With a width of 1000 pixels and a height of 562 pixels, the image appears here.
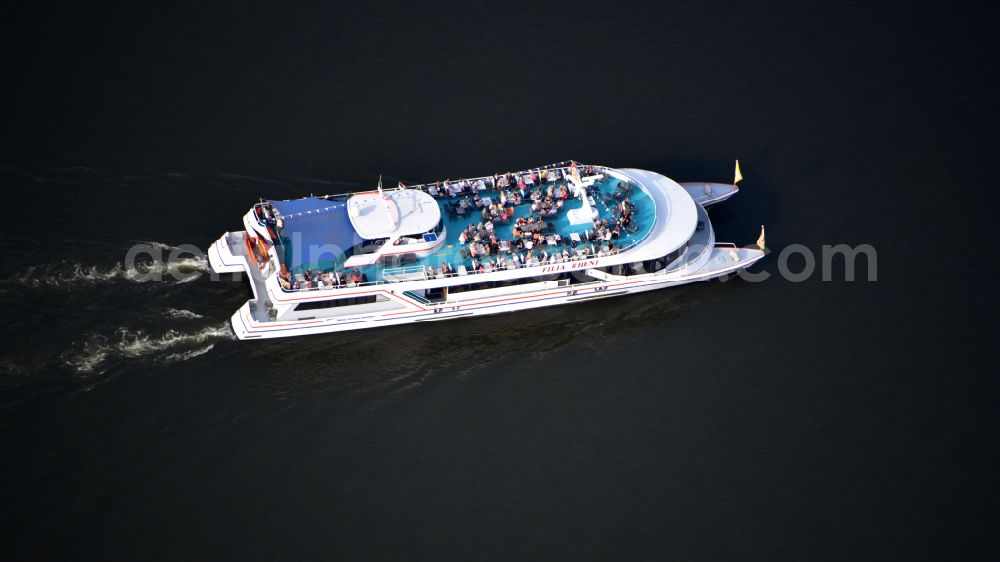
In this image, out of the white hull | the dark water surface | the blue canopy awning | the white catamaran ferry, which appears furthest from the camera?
the blue canopy awning

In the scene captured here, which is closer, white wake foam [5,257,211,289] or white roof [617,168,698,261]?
white wake foam [5,257,211,289]

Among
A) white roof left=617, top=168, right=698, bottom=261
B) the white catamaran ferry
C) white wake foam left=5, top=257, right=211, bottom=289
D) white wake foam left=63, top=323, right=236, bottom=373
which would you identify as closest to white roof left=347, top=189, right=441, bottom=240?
the white catamaran ferry

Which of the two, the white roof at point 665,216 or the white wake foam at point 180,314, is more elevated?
the white roof at point 665,216

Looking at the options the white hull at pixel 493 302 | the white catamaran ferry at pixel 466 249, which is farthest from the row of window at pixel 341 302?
the white hull at pixel 493 302

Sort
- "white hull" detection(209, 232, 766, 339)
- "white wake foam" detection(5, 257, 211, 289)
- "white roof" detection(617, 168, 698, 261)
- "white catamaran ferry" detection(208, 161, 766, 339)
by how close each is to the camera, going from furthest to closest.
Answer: "white roof" detection(617, 168, 698, 261)
"white catamaran ferry" detection(208, 161, 766, 339)
"white wake foam" detection(5, 257, 211, 289)
"white hull" detection(209, 232, 766, 339)

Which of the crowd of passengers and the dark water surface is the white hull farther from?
the crowd of passengers

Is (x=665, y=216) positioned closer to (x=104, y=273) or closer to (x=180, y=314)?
(x=180, y=314)

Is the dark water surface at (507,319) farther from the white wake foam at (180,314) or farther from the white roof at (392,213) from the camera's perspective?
the white roof at (392,213)
